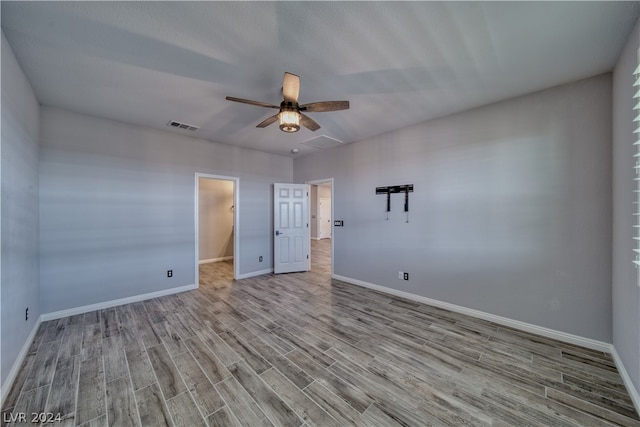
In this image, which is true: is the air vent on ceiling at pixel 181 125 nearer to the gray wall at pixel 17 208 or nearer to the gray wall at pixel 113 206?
the gray wall at pixel 113 206

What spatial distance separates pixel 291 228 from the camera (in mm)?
5418

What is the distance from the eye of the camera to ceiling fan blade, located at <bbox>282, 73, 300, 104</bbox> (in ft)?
6.40

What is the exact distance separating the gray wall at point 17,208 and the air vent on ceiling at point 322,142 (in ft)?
11.4

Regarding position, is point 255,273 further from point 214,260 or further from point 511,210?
point 511,210

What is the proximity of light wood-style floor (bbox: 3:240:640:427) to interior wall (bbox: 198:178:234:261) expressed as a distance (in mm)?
3156

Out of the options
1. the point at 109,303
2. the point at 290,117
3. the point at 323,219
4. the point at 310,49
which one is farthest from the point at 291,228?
the point at 323,219

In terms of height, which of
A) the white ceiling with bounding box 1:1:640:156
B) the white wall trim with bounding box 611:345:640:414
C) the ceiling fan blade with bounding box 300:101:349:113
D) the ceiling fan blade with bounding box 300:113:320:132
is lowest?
the white wall trim with bounding box 611:345:640:414

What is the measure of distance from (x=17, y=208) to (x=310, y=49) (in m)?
3.15

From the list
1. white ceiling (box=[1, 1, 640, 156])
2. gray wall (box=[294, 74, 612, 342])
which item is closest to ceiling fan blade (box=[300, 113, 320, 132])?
white ceiling (box=[1, 1, 640, 156])

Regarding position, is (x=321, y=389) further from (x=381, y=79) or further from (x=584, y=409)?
(x=381, y=79)

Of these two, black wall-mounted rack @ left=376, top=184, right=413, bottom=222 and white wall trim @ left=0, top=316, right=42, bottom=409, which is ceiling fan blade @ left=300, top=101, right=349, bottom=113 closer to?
black wall-mounted rack @ left=376, top=184, right=413, bottom=222

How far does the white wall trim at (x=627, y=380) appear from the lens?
1.70 m

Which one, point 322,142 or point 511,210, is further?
point 322,142


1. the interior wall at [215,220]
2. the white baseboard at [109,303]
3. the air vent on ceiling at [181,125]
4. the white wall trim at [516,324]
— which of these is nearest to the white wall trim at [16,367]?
the white baseboard at [109,303]
